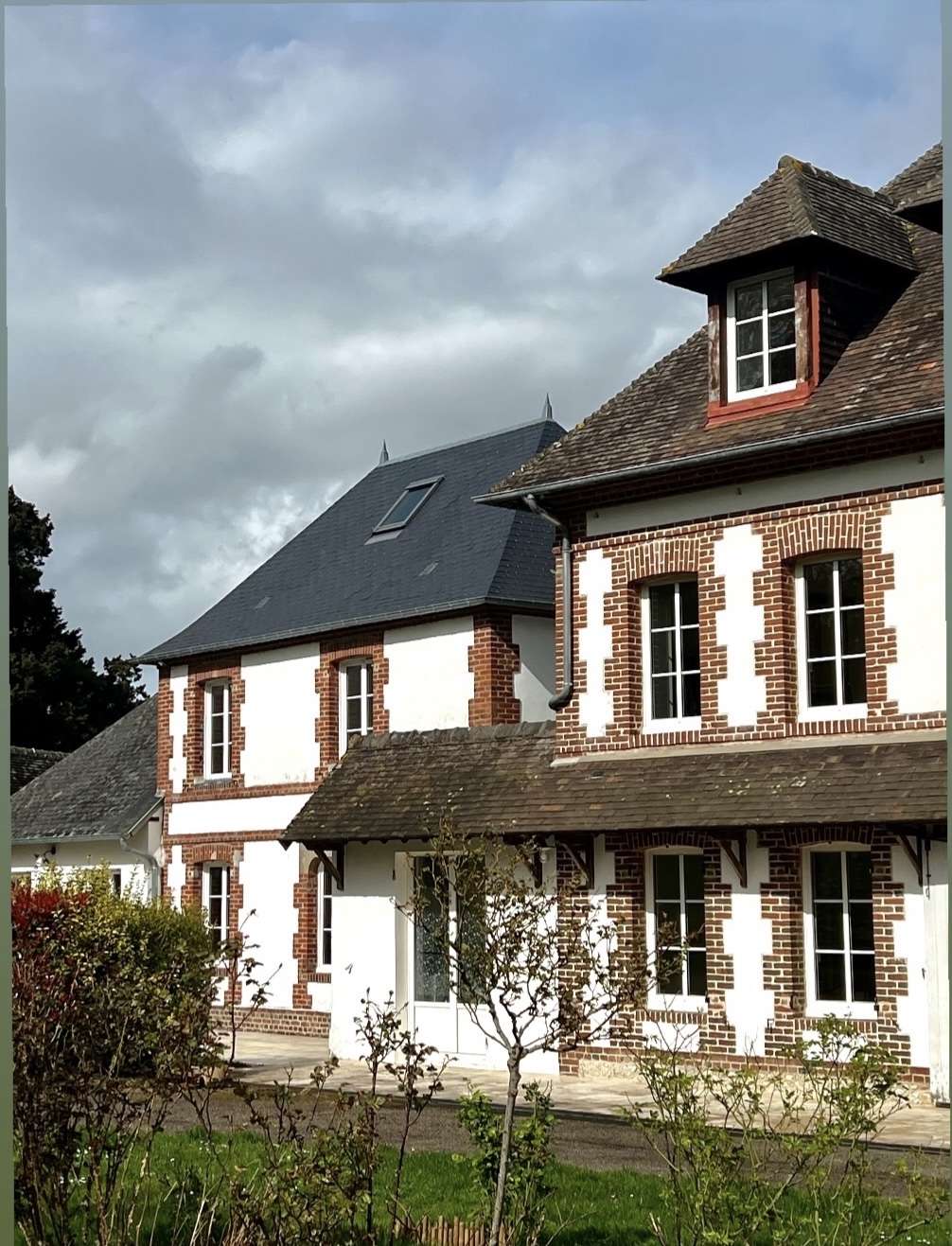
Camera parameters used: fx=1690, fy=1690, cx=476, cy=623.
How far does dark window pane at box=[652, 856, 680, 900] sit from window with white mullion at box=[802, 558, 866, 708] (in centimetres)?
195

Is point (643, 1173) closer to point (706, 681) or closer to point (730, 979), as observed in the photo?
point (730, 979)

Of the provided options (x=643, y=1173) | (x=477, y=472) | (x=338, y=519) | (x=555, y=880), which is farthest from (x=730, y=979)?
(x=338, y=519)

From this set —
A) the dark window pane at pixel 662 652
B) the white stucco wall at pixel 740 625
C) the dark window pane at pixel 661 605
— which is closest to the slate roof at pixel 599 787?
the white stucco wall at pixel 740 625

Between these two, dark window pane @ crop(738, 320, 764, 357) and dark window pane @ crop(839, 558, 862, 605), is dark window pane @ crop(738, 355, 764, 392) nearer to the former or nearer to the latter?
dark window pane @ crop(738, 320, 764, 357)

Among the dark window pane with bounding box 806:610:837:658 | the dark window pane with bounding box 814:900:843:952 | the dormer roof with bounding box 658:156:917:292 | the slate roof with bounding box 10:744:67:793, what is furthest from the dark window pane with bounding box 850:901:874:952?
the slate roof with bounding box 10:744:67:793

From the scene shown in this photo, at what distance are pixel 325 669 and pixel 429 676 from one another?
201cm

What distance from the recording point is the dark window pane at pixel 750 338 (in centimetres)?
1581

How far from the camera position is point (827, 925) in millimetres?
14312

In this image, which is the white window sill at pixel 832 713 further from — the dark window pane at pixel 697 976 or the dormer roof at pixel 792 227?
the dormer roof at pixel 792 227

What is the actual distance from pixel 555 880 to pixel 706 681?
Result: 2421 mm

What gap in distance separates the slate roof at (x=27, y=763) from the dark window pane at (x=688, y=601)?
2188cm

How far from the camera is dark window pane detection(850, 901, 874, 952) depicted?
14.0 m

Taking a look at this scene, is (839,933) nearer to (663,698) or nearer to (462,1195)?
(663,698)

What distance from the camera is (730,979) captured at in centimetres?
1466
